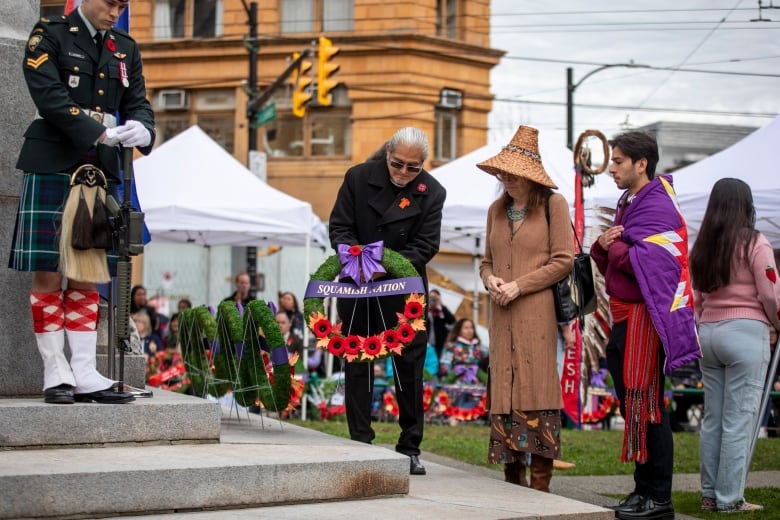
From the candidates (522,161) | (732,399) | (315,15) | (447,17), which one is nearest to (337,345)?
(522,161)

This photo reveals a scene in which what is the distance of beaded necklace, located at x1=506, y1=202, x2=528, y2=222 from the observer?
6.86 m

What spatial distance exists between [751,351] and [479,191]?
8.41 m

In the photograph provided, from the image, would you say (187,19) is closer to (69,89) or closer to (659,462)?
(69,89)

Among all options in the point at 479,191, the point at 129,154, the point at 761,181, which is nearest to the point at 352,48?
the point at 479,191

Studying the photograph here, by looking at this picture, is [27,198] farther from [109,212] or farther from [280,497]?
[280,497]

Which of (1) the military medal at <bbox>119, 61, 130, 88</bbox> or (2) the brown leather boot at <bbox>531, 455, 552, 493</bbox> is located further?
(2) the brown leather boot at <bbox>531, 455, 552, 493</bbox>

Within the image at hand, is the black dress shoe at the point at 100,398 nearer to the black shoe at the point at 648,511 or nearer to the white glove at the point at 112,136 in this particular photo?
the white glove at the point at 112,136

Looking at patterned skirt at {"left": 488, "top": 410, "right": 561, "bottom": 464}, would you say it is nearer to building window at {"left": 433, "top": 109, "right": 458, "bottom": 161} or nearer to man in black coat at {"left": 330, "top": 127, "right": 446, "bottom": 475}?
man in black coat at {"left": 330, "top": 127, "right": 446, "bottom": 475}

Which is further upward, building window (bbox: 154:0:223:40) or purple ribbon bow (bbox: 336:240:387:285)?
building window (bbox: 154:0:223:40)

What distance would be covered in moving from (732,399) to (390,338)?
217 cm

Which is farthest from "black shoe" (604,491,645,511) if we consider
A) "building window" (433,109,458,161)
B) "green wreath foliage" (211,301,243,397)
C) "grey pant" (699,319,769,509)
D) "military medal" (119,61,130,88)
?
"building window" (433,109,458,161)

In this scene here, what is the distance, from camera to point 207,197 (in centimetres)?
1518

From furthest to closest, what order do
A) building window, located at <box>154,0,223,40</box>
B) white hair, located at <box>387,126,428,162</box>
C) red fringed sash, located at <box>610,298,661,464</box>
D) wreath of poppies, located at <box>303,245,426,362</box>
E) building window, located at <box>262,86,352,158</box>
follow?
1. building window, located at <box>154,0,223,40</box>
2. building window, located at <box>262,86,352,158</box>
3. white hair, located at <box>387,126,428,162</box>
4. wreath of poppies, located at <box>303,245,426,362</box>
5. red fringed sash, located at <box>610,298,661,464</box>

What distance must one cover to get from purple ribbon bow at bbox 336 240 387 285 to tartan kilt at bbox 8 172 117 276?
1.63 m
